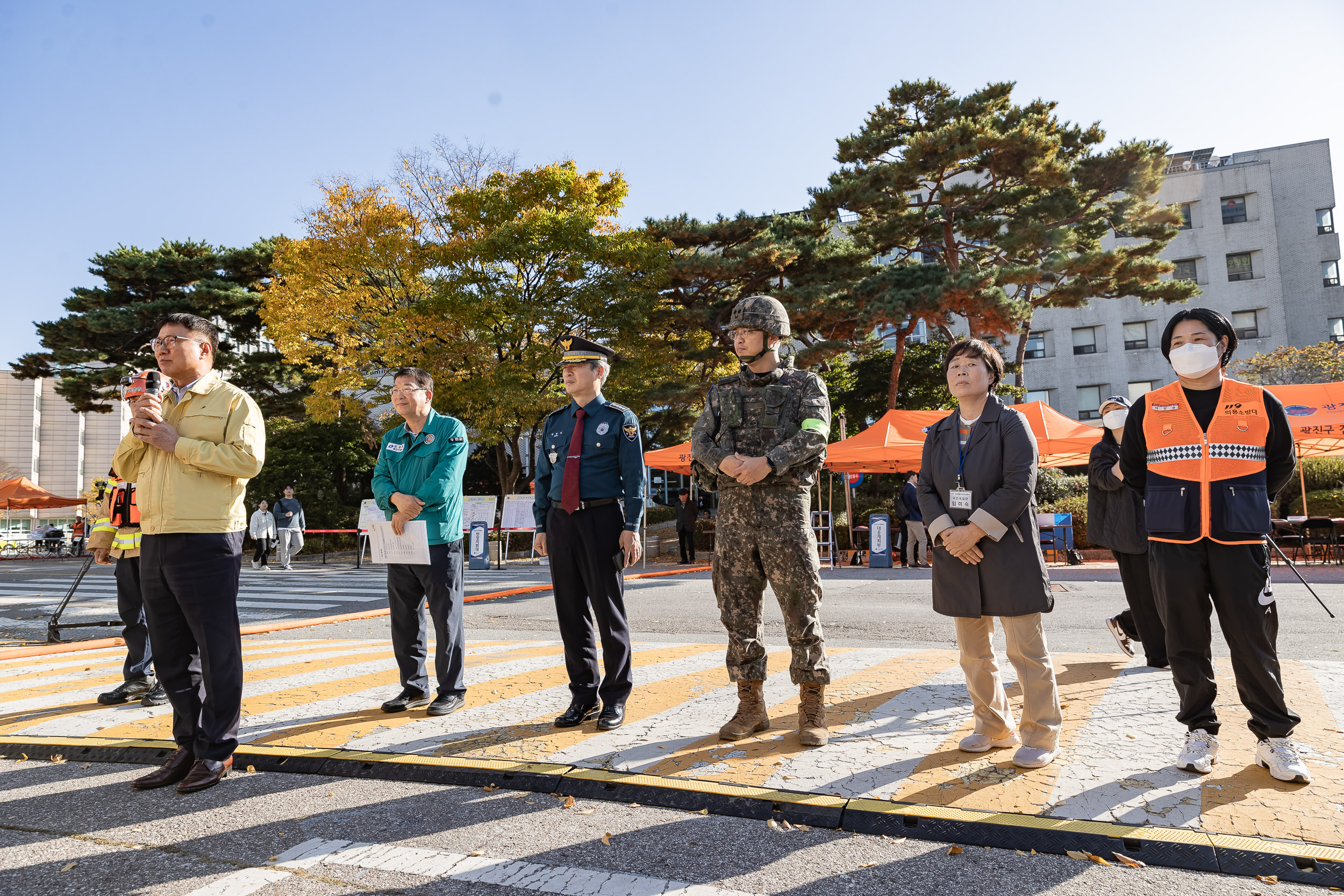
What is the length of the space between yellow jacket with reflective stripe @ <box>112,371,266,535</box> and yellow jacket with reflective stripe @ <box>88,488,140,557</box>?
1.19 meters

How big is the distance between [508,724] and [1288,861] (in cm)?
322

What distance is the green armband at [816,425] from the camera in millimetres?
3738

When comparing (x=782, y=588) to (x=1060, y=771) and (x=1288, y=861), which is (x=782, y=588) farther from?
(x=1288, y=861)

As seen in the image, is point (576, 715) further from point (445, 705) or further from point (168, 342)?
point (168, 342)

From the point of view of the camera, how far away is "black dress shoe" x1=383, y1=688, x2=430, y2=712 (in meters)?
4.50

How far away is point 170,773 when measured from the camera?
137 inches

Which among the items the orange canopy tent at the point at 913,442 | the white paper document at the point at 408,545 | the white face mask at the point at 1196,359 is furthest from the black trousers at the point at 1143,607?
the orange canopy tent at the point at 913,442

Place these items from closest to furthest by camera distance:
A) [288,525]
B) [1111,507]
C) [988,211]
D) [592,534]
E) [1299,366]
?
[592,534] < [1111,507] < [288,525] < [988,211] < [1299,366]

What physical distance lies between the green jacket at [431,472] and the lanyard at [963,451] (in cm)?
265

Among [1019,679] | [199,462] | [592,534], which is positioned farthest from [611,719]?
[199,462]

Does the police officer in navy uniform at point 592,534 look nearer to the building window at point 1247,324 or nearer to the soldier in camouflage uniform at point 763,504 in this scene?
the soldier in camouflage uniform at point 763,504

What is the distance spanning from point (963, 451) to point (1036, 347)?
4752cm

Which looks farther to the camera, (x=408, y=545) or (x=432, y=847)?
(x=408, y=545)

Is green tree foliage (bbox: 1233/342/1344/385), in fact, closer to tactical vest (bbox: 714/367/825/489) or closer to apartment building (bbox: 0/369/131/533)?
tactical vest (bbox: 714/367/825/489)
